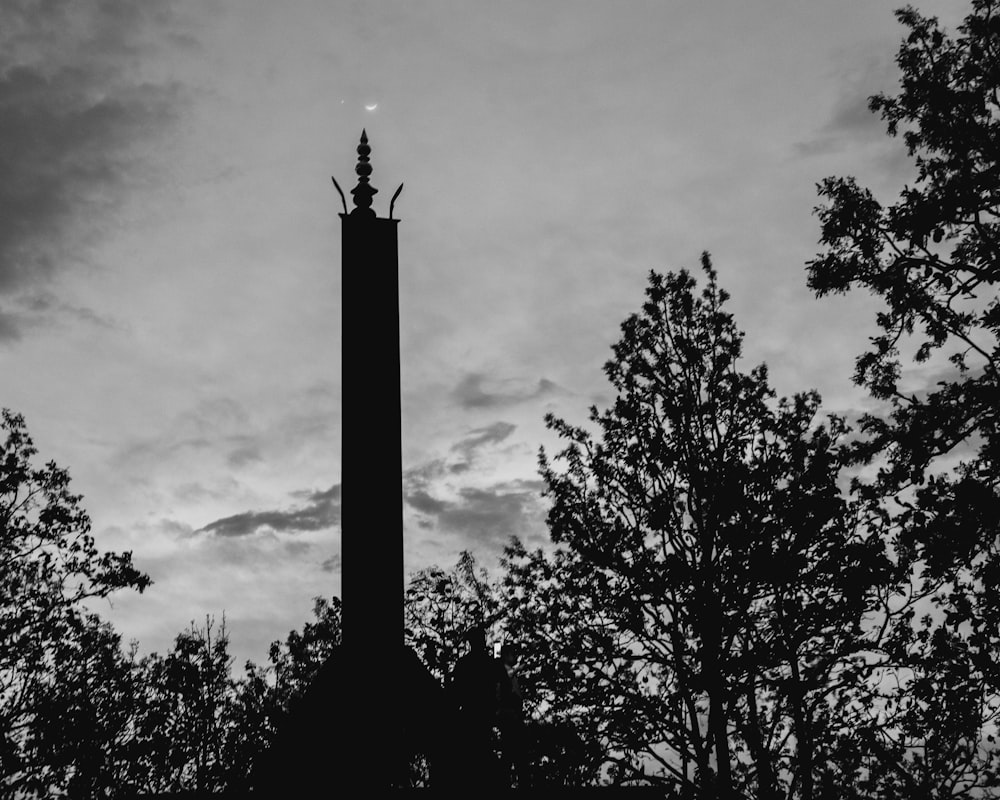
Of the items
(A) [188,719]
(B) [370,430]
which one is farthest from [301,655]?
(B) [370,430]

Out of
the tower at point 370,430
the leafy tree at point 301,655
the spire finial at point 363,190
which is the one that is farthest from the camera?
the leafy tree at point 301,655

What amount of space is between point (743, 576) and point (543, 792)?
5.56m

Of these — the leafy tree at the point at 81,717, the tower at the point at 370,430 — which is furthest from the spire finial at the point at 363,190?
the leafy tree at the point at 81,717

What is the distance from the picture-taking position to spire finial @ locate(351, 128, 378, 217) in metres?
17.5

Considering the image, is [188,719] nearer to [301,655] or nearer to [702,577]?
[301,655]

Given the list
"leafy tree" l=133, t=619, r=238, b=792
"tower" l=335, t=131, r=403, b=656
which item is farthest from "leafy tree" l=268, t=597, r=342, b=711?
"tower" l=335, t=131, r=403, b=656

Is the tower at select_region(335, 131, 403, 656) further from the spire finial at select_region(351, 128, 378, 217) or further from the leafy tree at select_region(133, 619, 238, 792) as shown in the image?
the leafy tree at select_region(133, 619, 238, 792)

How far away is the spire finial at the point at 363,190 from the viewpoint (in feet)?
57.4

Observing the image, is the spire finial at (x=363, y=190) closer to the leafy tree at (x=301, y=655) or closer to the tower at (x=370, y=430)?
the tower at (x=370, y=430)

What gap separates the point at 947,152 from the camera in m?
13.1

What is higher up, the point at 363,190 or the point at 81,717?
the point at 363,190

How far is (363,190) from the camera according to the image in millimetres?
17703

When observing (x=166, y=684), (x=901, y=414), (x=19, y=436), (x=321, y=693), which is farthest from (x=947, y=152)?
(x=166, y=684)

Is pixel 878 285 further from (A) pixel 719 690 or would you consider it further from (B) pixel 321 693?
(B) pixel 321 693
